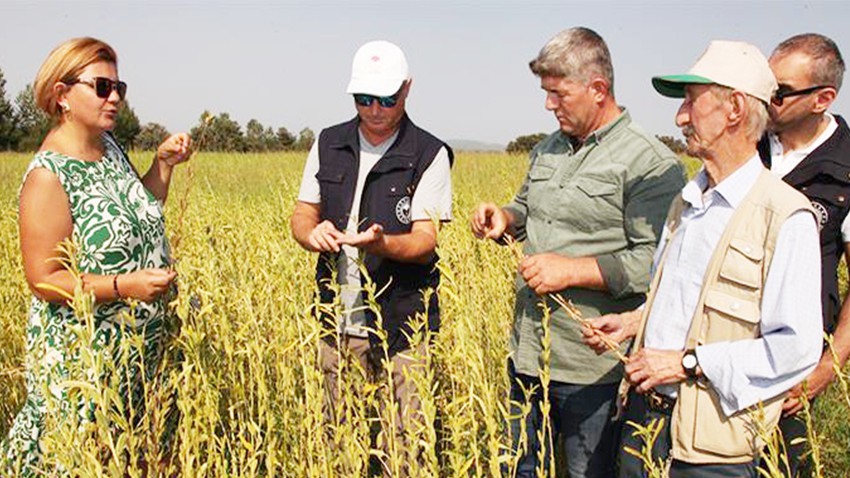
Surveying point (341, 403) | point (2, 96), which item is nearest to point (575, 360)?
point (341, 403)

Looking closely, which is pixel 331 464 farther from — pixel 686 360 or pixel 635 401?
pixel 686 360

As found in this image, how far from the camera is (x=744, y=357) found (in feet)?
5.09

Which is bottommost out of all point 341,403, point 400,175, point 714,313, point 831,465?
point 831,465

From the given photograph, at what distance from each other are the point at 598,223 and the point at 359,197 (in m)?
0.91

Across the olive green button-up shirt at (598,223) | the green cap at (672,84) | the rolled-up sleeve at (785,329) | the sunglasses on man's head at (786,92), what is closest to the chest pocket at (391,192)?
the olive green button-up shirt at (598,223)

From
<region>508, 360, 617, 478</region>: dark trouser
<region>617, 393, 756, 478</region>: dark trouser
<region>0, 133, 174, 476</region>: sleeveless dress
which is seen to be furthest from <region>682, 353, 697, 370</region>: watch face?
<region>0, 133, 174, 476</region>: sleeveless dress

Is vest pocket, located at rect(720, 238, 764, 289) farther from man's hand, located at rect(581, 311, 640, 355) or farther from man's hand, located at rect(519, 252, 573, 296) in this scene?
man's hand, located at rect(519, 252, 573, 296)

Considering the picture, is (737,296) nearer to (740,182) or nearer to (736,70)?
Result: (740,182)

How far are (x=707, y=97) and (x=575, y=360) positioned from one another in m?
0.93

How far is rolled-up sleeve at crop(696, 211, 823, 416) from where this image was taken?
150 cm

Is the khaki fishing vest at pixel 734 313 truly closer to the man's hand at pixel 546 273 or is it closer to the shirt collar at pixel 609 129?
the man's hand at pixel 546 273

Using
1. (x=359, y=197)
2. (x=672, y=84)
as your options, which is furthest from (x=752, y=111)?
(x=359, y=197)

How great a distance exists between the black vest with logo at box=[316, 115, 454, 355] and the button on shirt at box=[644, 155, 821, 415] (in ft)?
3.45

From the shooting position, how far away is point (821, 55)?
80.5 inches
